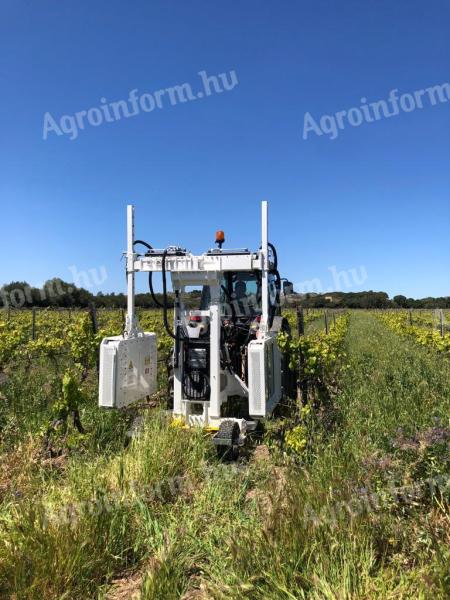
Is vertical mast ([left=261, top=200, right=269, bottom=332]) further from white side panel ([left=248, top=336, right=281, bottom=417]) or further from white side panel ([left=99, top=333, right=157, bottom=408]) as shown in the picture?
white side panel ([left=99, top=333, right=157, bottom=408])

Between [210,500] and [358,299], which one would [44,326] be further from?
[358,299]

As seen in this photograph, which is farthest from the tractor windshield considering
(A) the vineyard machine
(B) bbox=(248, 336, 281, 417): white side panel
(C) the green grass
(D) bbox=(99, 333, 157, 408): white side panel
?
(C) the green grass

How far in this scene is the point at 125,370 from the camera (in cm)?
484

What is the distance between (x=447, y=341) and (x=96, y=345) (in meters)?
6.26

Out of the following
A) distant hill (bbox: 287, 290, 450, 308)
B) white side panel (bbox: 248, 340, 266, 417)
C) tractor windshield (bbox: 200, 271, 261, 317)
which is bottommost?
white side panel (bbox: 248, 340, 266, 417)

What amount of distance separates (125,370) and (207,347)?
3.05ft

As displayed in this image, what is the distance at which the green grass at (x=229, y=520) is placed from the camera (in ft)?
7.84

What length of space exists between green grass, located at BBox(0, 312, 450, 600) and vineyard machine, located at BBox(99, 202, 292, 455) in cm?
47

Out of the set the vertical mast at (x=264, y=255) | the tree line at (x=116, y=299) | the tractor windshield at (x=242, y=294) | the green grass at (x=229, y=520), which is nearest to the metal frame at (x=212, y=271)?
the vertical mast at (x=264, y=255)

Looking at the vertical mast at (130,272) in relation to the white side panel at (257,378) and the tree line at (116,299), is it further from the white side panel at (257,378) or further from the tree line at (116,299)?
the tree line at (116,299)

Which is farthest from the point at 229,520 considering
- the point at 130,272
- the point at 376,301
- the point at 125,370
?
the point at 376,301

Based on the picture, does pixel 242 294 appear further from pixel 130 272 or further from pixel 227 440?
pixel 227 440

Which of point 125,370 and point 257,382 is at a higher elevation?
point 125,370

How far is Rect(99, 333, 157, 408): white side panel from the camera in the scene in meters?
4.63
